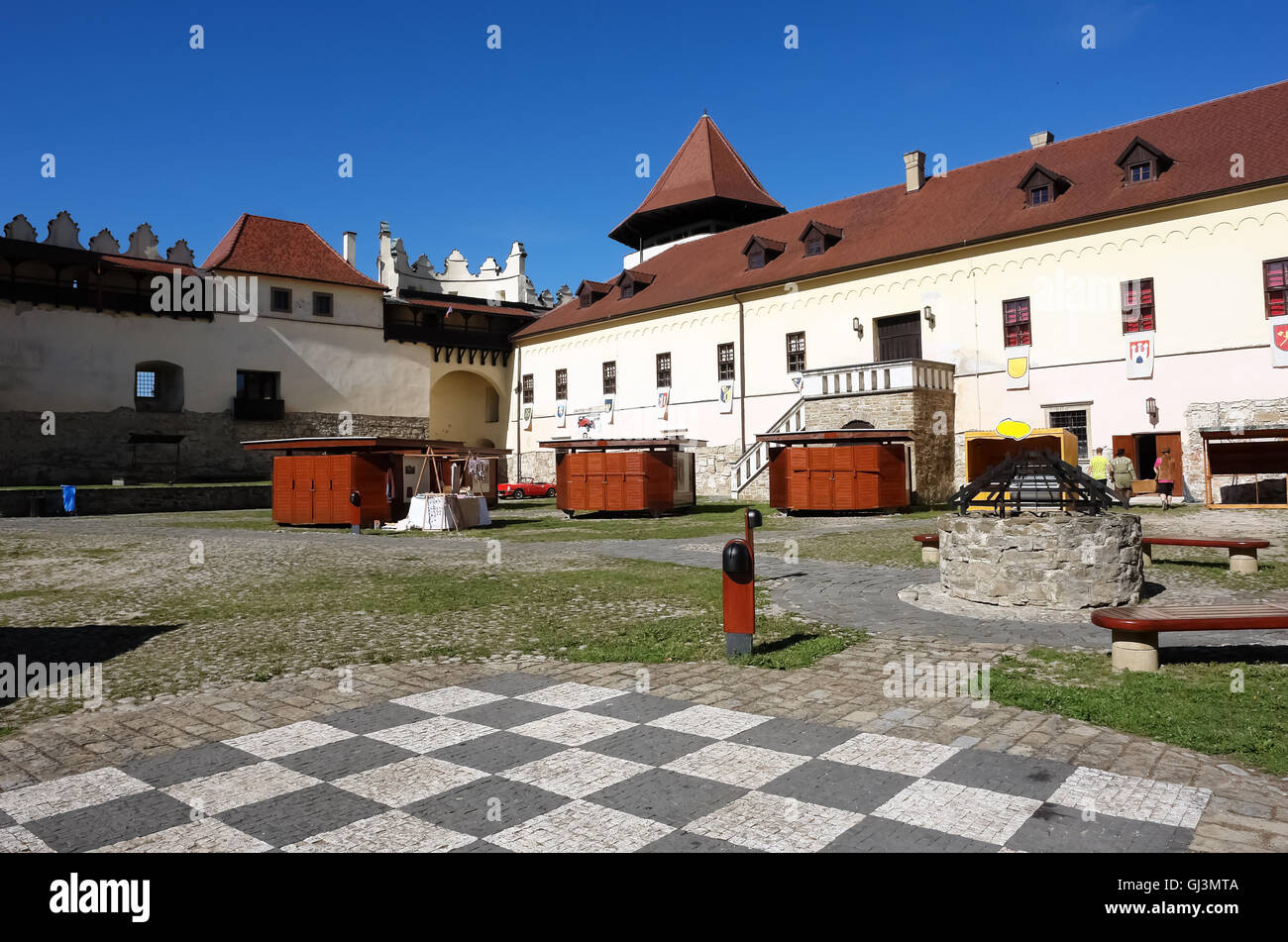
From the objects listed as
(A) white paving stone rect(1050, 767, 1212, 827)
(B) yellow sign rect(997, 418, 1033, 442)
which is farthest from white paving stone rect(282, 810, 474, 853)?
(B) yellow sign rect(997, 418, 1033, 442)

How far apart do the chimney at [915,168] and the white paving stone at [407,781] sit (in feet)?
112

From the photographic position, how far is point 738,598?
659cm

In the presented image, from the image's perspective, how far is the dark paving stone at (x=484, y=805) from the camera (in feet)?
11.3

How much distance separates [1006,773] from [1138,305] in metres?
25.4

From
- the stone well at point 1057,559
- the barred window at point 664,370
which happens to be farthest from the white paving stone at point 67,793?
the barred window at point 664,370

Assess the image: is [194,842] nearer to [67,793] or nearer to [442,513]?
[67,793]

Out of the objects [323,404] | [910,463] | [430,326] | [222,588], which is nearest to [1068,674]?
[222,588]

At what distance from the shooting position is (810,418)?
29.2 metres

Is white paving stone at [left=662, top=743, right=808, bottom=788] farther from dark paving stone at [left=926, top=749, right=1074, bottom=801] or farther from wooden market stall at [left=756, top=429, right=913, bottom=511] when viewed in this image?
wooden market stall at [left=756, top=429, right=913, bottom=511]

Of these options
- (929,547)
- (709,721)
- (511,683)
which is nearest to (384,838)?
(709,721)

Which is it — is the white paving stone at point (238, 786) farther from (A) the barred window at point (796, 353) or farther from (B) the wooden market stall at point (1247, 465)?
(A) the barred window at point (796, 353)

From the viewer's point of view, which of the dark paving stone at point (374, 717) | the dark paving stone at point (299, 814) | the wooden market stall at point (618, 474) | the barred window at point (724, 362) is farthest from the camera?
the barred window at point (724, 362)
